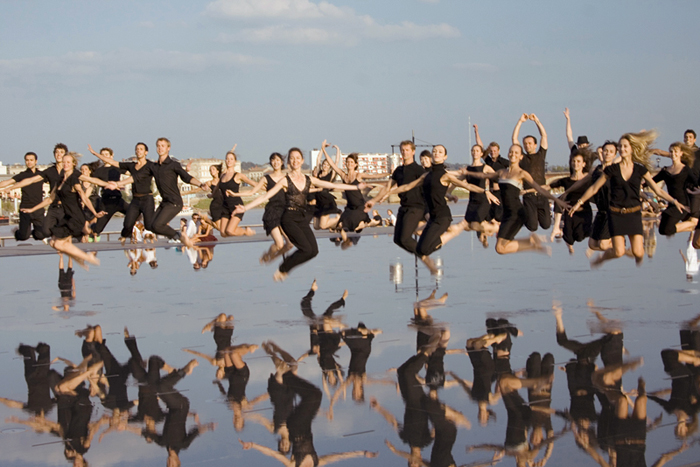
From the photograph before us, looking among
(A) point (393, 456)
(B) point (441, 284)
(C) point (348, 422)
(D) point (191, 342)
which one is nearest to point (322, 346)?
(D) point (191, 342)

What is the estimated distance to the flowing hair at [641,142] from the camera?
1033cm

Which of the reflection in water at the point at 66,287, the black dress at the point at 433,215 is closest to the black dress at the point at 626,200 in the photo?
the black dress at the point at 433,215

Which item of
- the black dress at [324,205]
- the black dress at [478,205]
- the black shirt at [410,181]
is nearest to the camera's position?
the black shirt at [410,181]

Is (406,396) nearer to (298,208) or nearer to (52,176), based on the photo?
(298,208)

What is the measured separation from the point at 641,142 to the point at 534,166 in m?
3.01

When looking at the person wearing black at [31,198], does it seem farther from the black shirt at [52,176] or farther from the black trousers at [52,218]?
the black shirt at [52,176]

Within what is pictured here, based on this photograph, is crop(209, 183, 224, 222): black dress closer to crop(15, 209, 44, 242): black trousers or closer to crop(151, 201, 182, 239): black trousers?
crop(151, 201, 182, 239): black trousers

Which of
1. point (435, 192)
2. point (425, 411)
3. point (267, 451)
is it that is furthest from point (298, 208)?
point (267, 451)

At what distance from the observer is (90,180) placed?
41.7 ft

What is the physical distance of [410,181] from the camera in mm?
11586

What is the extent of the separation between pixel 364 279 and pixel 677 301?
5.01 metres

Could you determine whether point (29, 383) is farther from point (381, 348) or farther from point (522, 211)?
point (522, 211)

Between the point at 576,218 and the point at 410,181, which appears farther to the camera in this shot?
the point at 576,218

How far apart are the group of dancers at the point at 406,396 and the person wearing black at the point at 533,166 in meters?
4.83
